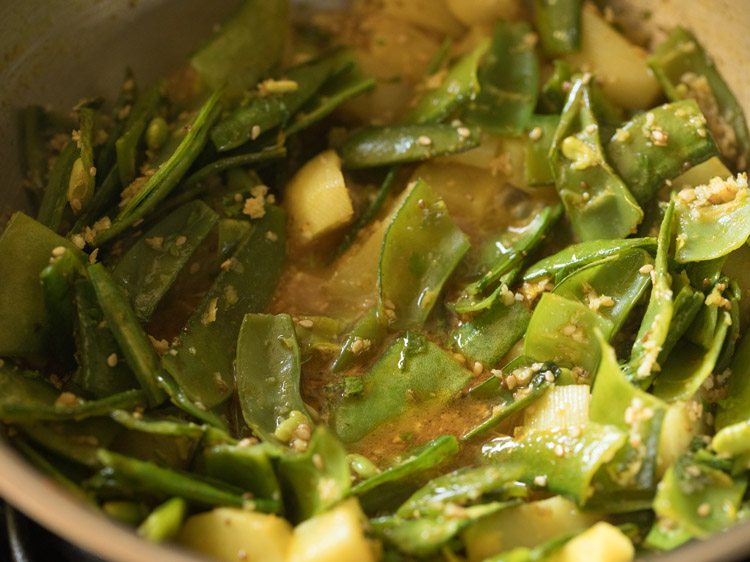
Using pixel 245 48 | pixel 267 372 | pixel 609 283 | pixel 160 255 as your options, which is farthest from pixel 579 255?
pixel 245 48

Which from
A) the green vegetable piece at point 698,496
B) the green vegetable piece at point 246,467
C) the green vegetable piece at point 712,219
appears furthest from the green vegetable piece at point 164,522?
the green vegetable piece at point 712,219

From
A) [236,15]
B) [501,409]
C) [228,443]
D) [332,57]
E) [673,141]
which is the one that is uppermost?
[236,15]

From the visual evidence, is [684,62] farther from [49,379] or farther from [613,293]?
[49,379]

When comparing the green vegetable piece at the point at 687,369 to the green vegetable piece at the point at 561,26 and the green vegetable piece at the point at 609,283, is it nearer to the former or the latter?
the green vegetable piece at the point at 609,283

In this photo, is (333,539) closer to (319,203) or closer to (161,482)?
(161,482)

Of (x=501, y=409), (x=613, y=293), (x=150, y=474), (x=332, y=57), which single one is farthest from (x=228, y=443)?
(x=332, y=57)
